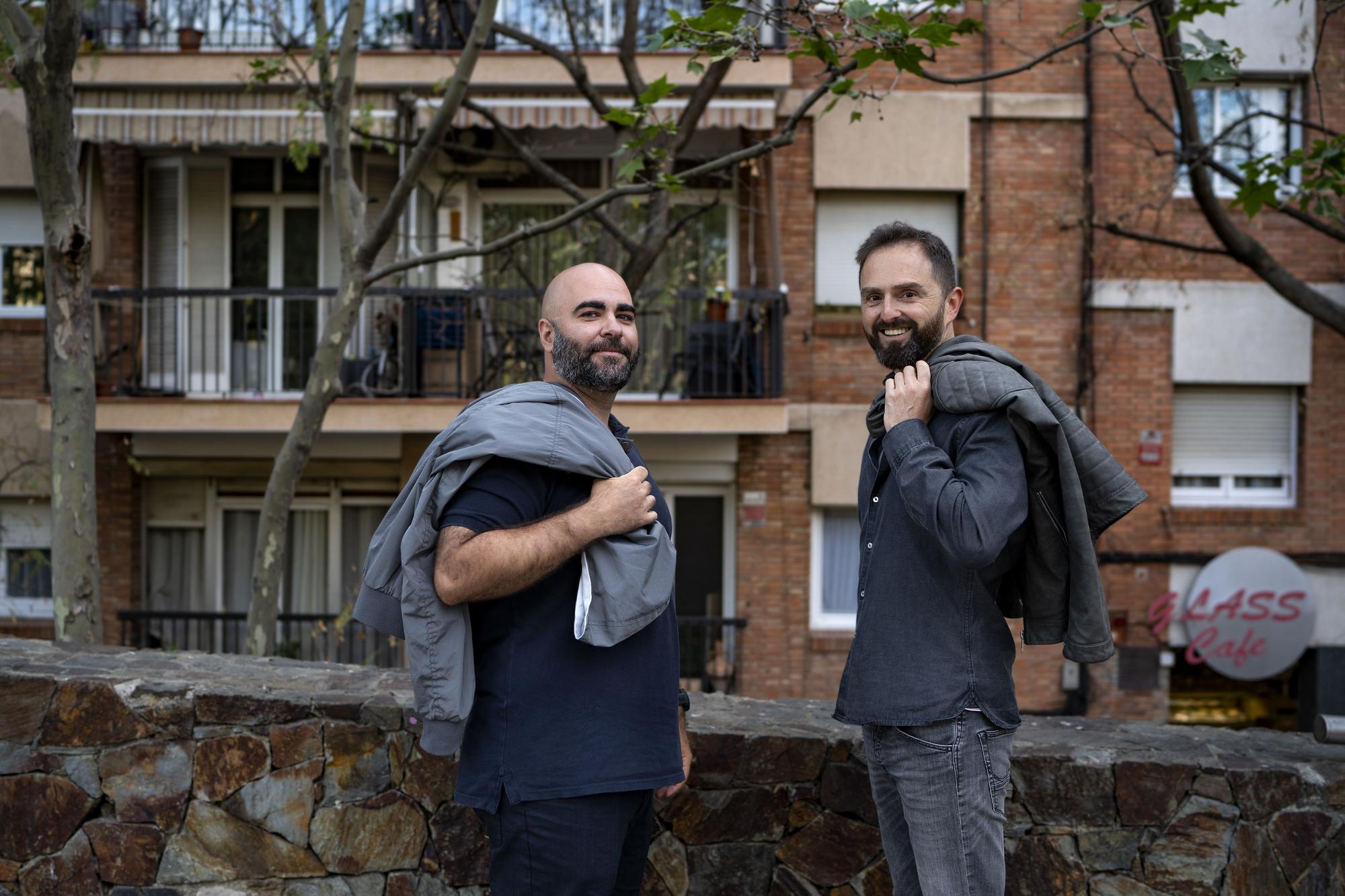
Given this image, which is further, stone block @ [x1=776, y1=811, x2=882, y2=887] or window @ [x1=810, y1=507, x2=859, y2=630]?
window @ [x1=810, y1=507, x2=859, y2=630]

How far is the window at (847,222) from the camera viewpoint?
534 inches

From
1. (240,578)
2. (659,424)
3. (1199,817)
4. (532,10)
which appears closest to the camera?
(1199,817)

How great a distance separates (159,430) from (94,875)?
30.1 feet

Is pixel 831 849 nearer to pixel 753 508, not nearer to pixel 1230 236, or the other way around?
pixel 1230 236

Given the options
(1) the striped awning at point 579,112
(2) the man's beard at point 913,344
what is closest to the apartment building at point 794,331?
(1) the striped awning at point 579,112

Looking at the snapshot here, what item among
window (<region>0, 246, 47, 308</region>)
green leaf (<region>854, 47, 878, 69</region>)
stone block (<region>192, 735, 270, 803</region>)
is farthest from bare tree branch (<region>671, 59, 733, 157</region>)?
window (<region>0, 246, 47, 308</region>)


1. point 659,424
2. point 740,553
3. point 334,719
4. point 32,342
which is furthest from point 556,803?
point 32,342

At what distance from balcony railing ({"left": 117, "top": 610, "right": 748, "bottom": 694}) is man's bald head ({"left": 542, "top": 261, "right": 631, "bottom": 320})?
32.7ft

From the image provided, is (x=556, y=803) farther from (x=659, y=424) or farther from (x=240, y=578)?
(x=240, y=578)

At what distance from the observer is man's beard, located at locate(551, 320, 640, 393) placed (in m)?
3.00

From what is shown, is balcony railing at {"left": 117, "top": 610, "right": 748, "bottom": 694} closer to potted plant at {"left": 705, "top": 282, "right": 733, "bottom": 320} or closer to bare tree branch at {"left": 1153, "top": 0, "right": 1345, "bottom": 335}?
potted plant at {"left": 705, "top": 282, "right": 733, "bottom": 320}

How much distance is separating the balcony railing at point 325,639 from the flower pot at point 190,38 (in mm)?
6159

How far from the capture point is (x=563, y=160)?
13.7 m

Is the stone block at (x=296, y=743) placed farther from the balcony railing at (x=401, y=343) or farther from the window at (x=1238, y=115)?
the window at (x=1238, y=115)
